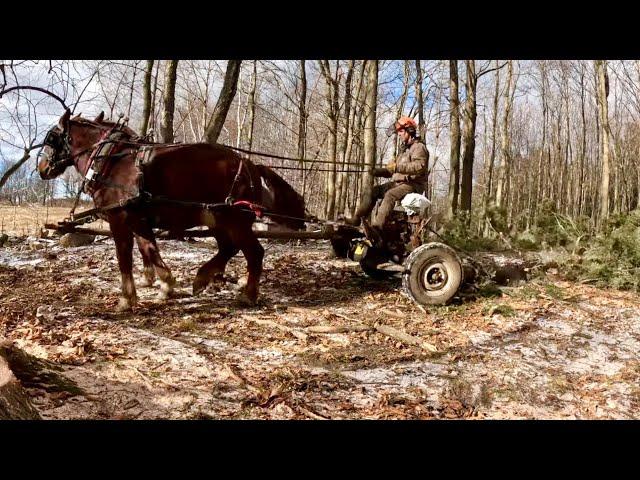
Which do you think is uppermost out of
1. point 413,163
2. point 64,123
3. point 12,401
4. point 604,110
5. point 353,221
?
point 604,110

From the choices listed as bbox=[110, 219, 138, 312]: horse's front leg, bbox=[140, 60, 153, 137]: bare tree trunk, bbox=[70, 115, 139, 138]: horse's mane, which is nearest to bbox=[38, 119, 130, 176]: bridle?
bbox=[70, 115, 139, 138]: horse's mane

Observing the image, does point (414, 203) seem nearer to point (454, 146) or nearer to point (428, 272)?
point (428, 272)

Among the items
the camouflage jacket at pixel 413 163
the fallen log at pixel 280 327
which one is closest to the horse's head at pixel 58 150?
the fallen log at pixel 280 327

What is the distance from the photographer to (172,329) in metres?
5.21

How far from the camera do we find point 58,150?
19.8 feet

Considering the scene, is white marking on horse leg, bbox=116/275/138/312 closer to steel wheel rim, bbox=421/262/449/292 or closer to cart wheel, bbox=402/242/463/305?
cart wheel, bbox=402/242/463/305

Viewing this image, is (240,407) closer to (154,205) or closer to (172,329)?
(172,329)

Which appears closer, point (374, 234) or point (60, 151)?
point (60, 151)

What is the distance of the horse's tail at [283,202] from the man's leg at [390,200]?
1.09 metres

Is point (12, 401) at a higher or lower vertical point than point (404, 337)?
higher

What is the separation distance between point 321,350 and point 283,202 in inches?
98.3

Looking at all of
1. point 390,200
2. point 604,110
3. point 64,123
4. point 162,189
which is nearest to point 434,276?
point 390,200

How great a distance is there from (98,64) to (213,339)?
6.55 meters

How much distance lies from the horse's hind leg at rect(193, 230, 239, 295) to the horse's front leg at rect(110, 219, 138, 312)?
2.82ft
